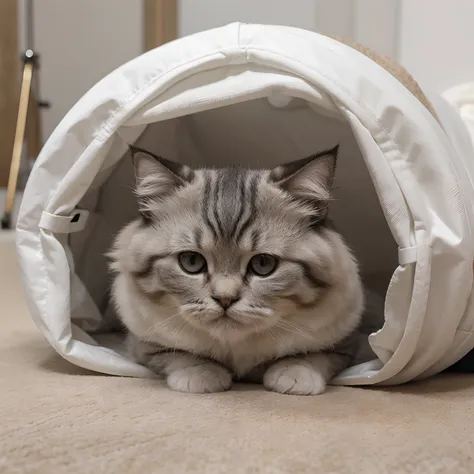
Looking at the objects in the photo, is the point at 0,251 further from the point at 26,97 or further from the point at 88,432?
the point at 88,432

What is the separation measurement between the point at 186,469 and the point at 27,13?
10.4ft

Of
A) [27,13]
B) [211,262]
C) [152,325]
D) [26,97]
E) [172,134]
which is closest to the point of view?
[211,262]

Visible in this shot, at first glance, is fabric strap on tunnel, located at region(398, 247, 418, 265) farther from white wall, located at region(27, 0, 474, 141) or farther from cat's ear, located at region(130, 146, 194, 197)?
white wall, located at region(27, 0, 474, 141)

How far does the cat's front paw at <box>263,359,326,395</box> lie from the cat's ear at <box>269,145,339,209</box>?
0.33 meters

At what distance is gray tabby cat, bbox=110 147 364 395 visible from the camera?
1.20 metres

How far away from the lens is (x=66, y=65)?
3.58 m

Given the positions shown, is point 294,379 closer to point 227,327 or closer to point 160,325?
point 227,327

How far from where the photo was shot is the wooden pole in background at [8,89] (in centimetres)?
357

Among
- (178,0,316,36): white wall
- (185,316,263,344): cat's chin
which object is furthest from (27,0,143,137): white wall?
(185,316,263,344): cat's chin

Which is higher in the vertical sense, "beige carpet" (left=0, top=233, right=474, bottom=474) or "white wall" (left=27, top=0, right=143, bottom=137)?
"white wall" (left=27, top=0, right=143, bottom=137)

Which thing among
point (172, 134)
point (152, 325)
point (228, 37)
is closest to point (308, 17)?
point (172, 134)

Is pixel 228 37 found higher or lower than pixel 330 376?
higher

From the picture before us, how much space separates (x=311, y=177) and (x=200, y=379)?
446mm

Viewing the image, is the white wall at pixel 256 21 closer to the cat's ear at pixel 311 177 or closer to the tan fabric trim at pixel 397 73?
the tan fabric trim at pixel 397 73
